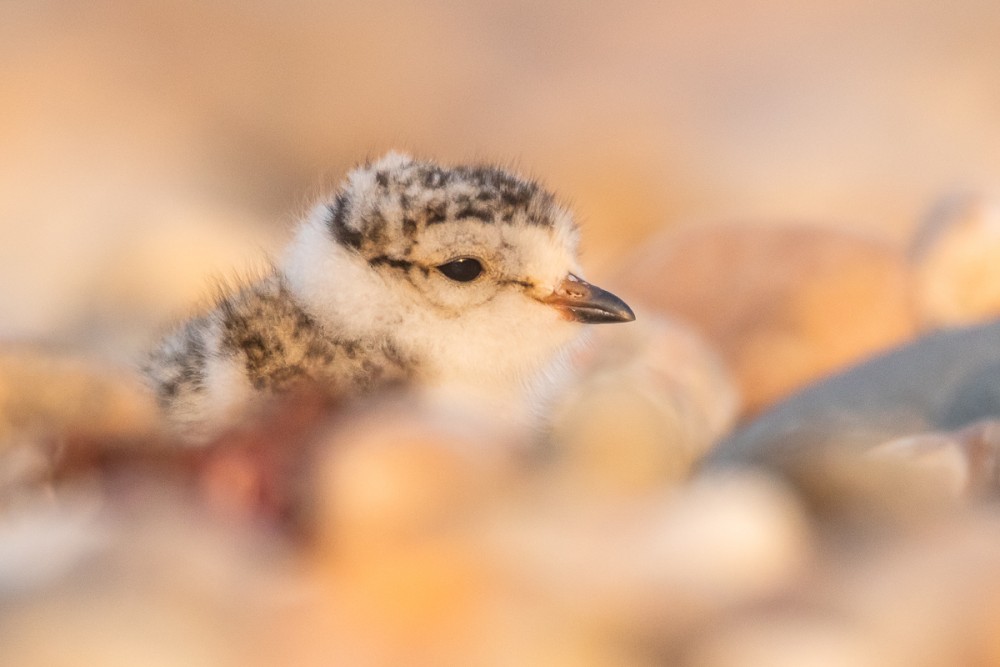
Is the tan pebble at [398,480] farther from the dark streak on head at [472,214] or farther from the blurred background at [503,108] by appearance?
the blurred background at [503,108]

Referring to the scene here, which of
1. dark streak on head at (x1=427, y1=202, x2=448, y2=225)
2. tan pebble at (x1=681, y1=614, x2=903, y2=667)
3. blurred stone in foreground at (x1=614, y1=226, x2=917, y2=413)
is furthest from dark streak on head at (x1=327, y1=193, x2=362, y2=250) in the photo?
blurred stone in foreground at (x1=614, y1=226, x2=917, y2=413)

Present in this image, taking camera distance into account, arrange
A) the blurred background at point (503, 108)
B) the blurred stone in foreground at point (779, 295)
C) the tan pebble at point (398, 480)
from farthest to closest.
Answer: the blurred background at point (503, 108) < the blurred stone in foreground at point (779, 295) < the tan pebble at point (398, 480)

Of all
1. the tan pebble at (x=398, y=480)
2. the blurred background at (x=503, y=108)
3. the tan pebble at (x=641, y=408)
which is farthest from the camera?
the blurred background at (x=503, y=108)

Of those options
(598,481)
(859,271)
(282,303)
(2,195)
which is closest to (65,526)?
(598,481)

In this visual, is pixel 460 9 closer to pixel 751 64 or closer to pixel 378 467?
pixel 751 64

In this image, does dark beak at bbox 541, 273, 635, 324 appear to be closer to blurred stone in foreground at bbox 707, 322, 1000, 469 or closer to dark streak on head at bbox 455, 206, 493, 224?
dark streak on head at bbox 455, 206, 493, 224

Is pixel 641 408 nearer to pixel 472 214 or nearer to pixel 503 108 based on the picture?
pixel 472 214

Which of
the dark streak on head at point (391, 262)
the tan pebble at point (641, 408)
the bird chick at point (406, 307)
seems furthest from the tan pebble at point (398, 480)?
the dark streak on head at point (391, 262)
